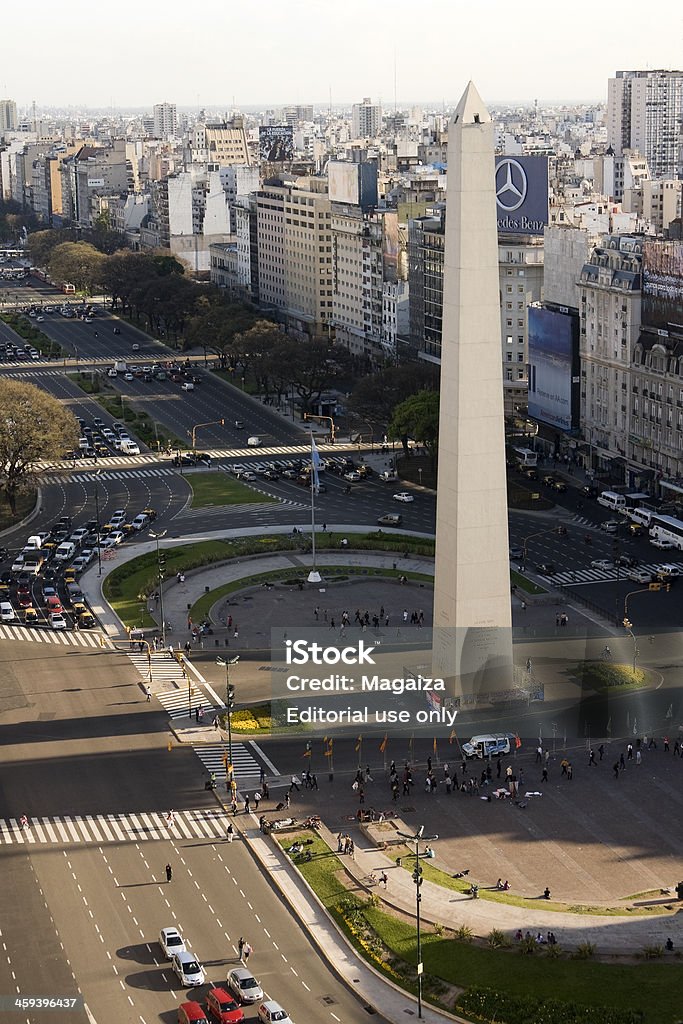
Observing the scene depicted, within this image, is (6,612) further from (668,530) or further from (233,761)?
(668,530)

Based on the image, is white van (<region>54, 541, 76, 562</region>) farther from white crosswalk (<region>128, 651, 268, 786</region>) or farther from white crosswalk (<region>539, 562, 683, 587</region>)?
white crosswalk (<region>539, 562, 683, 587</region>)

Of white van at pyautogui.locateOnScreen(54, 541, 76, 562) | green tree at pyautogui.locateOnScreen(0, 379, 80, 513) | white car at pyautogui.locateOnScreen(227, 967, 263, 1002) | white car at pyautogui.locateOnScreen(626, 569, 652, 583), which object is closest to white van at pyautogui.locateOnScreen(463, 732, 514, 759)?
white car at pyautogui.locateOnScreen(227, 967, 263, 1002)

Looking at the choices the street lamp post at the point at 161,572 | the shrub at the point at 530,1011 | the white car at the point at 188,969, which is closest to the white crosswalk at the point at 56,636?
the street lamp post at the point at 161,572

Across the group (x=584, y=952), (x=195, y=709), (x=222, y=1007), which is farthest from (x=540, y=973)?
(x=195, y=709)

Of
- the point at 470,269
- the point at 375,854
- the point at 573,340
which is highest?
the point at 470,269

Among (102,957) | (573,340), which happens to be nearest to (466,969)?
(102,957)

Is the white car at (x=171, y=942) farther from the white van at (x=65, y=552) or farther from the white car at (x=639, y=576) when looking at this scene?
the white van at (x=65, y=552)

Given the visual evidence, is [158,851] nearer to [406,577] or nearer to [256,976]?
[256,976]
